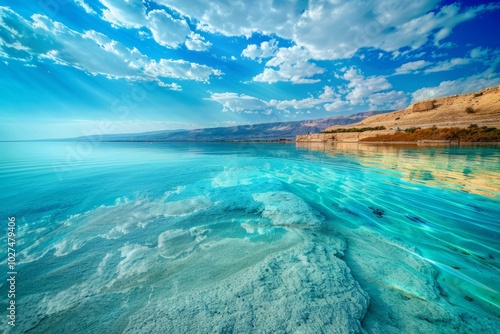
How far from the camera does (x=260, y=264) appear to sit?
325cm

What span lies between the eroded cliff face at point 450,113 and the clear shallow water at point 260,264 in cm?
4728

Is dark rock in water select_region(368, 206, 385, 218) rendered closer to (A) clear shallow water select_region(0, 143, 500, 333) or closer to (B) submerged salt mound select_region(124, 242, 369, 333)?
(A) clear shallow water select_region(0, 143, 500, 333)

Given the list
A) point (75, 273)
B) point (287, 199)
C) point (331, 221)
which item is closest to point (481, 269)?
point (331, 221)

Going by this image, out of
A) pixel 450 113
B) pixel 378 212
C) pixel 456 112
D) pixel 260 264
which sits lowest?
pixel 378 212

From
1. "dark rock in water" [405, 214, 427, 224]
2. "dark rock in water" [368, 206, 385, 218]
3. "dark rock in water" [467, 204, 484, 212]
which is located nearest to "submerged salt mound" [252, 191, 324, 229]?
"dark rock in water" [368, 206, 385, 218]

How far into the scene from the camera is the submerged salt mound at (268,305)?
6.85 feet

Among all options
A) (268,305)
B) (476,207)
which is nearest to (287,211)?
(268,305)

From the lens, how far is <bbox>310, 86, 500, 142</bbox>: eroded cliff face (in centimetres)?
3772

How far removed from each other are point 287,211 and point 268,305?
349 centimetres

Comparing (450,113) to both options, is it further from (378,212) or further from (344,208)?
(344,208)

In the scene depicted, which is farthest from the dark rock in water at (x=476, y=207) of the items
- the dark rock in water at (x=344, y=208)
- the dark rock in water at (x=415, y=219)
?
the dark rock in water at (x=344, y=208)

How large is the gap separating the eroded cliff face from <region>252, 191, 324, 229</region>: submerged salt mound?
157 feet

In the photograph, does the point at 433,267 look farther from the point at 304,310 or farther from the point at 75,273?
the point at 75,273

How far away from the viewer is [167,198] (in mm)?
7148
